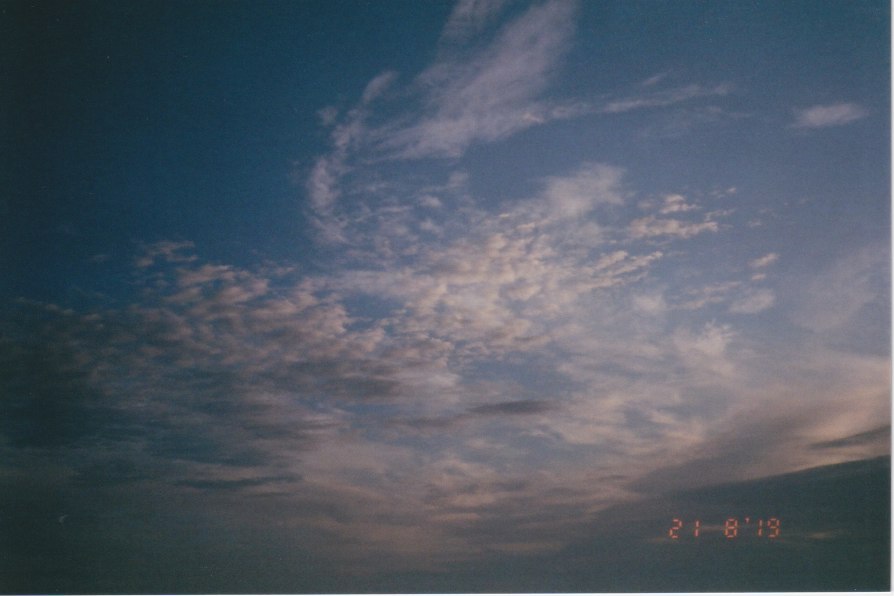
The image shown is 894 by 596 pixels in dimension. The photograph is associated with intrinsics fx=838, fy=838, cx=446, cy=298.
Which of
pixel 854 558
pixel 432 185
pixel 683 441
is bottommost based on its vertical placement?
pixel 854 558

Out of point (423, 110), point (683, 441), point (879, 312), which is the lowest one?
point (683, 441)

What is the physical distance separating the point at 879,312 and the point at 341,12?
3.82 meters

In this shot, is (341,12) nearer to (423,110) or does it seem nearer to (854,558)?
(423,110)

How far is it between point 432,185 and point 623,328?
1.52 metres

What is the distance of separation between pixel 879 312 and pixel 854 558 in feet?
4.98

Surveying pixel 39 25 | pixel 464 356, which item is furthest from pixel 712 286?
pixel 39 25

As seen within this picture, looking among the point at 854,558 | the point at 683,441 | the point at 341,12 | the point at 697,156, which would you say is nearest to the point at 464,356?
the point at 683,441

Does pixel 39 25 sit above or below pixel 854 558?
above

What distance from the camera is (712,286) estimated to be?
207 inches

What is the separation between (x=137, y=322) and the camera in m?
5.37

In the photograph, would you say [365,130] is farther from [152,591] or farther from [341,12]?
[152,591]

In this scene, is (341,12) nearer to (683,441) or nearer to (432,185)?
(432,185)

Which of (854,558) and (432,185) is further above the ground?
(432,185)

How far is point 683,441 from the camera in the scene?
5.28 metres
